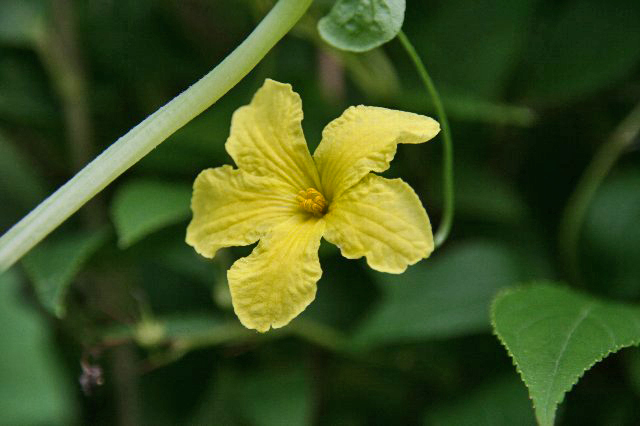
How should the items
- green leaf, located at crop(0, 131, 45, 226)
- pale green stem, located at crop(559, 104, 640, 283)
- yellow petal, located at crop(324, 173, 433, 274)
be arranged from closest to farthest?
yellow petal, located at crop(324, 173, 433, 274) → pale green stem, located at crop(559, 104, 640, 283) → green leaf, located at crop(0, 131, 45, 226)

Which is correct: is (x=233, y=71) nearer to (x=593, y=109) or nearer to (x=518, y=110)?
(x=518, y=110)

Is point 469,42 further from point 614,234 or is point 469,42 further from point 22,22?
point 22,22

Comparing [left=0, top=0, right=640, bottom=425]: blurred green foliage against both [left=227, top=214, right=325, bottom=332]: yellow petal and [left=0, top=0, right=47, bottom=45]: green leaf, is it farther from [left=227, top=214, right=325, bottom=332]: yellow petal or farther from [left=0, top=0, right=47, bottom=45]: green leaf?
[left=227, top=214, right=325, bottom=332]: yellow petal

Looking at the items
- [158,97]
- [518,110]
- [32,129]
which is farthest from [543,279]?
[32,129]

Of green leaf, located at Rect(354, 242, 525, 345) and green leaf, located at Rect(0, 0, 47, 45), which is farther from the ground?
green leaf, located at Rect(0, 0, 47, 45)

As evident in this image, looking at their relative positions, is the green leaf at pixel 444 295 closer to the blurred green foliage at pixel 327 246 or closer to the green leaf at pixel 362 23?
the blurred green foliage at pixel 327 246

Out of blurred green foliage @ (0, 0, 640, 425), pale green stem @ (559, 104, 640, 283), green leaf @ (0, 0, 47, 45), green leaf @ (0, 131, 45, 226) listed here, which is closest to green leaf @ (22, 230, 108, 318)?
blurred green foliage @ (0, 0, 640, 425)
